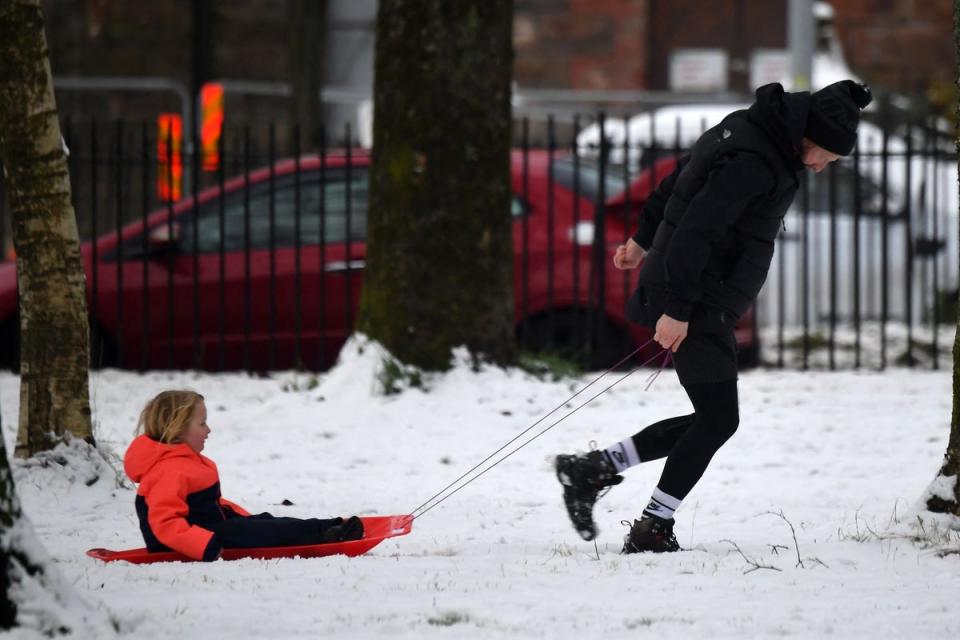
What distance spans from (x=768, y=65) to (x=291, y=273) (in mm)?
14497

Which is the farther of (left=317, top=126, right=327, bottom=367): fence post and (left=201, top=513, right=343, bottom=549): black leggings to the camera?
(left=317, top=126, right=327, bottom=367): fence post

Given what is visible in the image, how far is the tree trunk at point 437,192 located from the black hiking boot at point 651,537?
3.47 metres

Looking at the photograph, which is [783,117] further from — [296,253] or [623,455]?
[296,253]

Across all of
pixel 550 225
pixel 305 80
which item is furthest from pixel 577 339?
pixel 305 80

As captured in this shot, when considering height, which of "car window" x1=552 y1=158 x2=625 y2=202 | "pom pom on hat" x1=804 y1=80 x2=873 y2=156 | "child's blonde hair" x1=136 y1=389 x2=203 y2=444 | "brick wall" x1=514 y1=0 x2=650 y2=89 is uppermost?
"brick wall" x1=514 y1=0 x2=650 y2=89

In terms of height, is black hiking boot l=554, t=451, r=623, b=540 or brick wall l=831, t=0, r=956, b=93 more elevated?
brick wall l=831, t=0, r=956, b=93

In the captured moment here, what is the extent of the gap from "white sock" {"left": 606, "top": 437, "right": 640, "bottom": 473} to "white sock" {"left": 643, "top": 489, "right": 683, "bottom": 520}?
0.18 metres

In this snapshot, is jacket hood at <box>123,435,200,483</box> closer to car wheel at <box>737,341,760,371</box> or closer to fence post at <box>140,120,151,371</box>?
fence post at <box>140,120,151,371</box>

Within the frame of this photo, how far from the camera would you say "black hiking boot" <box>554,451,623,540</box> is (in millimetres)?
5246

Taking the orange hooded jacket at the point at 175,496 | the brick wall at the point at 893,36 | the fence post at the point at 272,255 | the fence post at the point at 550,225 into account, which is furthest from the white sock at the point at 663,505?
the brick wall at the point at 893,36

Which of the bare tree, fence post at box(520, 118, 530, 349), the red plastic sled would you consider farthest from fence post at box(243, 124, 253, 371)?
the bare tree

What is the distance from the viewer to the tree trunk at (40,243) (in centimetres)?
590

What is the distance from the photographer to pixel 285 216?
9.62m

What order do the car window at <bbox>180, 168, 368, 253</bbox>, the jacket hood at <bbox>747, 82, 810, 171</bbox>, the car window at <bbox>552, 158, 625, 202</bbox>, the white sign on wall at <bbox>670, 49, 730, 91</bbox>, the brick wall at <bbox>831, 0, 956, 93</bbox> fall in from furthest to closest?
the brick wall at <bbox>831, 0, 956, 93</bbox>, the white sign on wall at <bbox>670, 49, 730, 91</bbox>, the car window at <bbox>180, 168, 368, 253</bbox>, the car window at <bbox>552, 158, 625, 202</bbox>, the jacket hood at <bbox>747, 82, 810, 171</bbox>
